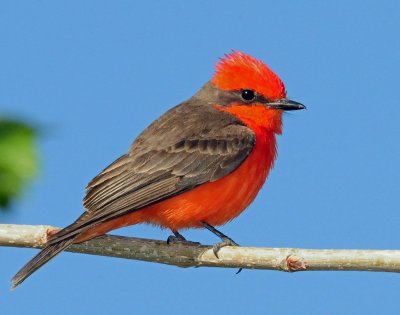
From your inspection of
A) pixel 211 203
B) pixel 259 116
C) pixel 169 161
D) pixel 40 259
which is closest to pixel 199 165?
pixel 169 161

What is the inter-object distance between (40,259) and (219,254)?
4.32ft

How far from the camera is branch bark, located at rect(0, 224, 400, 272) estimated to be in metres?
3.25

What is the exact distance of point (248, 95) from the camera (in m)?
6.10

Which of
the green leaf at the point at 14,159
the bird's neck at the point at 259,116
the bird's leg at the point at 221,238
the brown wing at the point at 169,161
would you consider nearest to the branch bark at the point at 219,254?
the bird's leg at the point at 221,238

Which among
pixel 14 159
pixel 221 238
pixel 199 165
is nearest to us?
pixel 14 159

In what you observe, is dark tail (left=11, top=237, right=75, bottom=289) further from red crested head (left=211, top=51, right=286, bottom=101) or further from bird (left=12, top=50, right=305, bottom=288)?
red crested head (left=211, top=51, right=286, bottom=101)

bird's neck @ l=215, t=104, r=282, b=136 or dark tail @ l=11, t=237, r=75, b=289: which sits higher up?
bird's neck @ l=215, t=104, r=282, b=136

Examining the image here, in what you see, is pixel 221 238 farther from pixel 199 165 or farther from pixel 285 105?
pixel 285 105

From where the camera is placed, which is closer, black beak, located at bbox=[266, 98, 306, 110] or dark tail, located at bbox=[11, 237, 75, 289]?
dark tail, located at bbox=[11, 237, 75, 289]

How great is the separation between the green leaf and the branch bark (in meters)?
2.46

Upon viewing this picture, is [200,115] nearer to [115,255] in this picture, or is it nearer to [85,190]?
[85,190]

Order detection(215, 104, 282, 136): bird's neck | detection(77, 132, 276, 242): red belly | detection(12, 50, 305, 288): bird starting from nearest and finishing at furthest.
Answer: detection(12, 50, 305, 288): bird → detection(77, 132, 276, 242): red belly → detection(215, 104, 282, 136): bird's neck

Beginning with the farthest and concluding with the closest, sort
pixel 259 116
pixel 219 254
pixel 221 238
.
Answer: pixel 259 116 < pixel 221 238 < pixel 219 254

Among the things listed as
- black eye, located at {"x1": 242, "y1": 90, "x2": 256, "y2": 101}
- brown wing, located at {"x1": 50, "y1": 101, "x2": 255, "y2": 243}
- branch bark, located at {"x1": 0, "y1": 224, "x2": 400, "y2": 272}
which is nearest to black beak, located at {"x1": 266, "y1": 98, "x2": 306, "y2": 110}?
black eye, located at {"x1": 242, "y1": 90, "x2": 256, "y2": 101}
